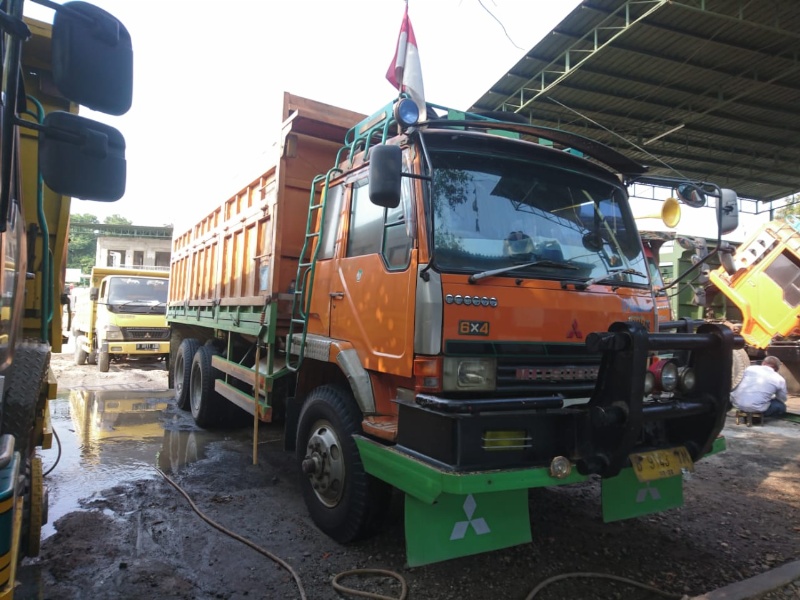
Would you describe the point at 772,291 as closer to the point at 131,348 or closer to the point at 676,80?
the point at 676,80

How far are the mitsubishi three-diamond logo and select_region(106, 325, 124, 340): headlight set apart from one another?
10.3 metres

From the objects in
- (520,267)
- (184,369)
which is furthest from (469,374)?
(184,369)

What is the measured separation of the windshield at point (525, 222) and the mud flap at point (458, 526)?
3.96 feet

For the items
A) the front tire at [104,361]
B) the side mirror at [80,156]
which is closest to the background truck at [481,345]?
the side mirror at [80,156]

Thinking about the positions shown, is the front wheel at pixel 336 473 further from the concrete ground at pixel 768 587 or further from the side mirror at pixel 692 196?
the side mirror at pixel 692 196

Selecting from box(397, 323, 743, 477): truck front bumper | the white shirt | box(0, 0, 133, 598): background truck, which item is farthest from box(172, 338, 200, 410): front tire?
the white shirt

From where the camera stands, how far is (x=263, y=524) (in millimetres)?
3922

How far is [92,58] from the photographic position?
1.89 metres

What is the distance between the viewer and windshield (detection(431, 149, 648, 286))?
3.11 meters

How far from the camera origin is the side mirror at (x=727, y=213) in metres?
3.71

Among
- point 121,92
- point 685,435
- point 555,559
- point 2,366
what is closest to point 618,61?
point 685,435

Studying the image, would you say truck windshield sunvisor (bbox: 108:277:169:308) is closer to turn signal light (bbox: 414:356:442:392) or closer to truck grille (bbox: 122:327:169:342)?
truck grille (bbox: 122:327:169:342)

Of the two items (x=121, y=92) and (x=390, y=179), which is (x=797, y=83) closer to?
(x=390, y=179)

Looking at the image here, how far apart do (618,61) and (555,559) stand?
8.33m
